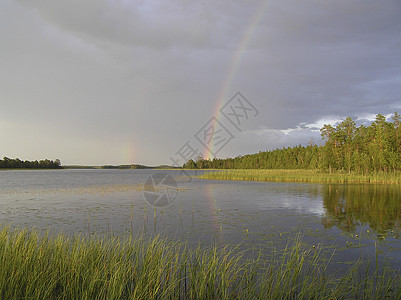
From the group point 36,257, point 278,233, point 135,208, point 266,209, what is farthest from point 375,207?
point 36,257

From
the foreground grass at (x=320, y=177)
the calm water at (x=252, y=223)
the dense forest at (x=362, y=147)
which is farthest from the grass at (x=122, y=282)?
the dense forest at (x=362, y=147)

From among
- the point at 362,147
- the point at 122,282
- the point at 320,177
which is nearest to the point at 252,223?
the point at 122,282

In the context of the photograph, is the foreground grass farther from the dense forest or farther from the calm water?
the calm water

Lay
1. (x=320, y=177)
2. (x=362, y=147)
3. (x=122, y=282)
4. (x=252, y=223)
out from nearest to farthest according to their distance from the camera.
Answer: (x=122, y=282), (x=252, y=223), (x=320, y=177), (x=362, y=147)

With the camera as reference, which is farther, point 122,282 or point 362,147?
point 362,147

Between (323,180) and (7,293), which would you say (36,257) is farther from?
(323,180)

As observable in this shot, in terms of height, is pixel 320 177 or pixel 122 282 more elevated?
pixel 320 177

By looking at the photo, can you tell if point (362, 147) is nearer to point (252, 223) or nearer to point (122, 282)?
point (252, 223)

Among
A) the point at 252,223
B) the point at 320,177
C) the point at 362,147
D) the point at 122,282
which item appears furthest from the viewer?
the point at 362,147

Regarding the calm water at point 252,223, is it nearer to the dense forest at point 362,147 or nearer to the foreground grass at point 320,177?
the foreground grass at point 320,177

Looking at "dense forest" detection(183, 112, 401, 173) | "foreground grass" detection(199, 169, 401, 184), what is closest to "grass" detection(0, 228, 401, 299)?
"foreground grass" detection(199, 169, 401, 184)

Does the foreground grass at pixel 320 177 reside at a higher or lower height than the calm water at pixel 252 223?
higher

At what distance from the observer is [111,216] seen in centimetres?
1892

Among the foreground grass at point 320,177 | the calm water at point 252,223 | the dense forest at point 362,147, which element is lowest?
the calm water at point 252,223
